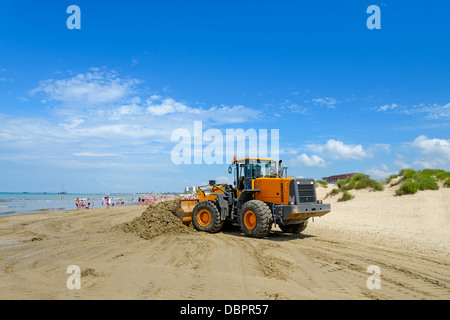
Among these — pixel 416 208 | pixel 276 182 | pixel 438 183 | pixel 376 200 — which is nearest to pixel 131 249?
pixel 276 182

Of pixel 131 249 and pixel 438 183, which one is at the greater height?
pixel 438 183

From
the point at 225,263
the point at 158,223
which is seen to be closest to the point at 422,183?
the point at 158,223

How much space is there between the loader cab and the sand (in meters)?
2.08

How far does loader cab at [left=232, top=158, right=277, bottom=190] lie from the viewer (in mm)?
12484

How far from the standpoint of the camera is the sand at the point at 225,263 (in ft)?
18.3

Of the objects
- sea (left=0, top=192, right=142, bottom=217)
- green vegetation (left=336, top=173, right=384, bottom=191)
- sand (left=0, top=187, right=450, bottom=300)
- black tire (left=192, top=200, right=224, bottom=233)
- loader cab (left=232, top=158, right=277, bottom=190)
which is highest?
loader cab (left=232, top=158, right=277, bottom=190)

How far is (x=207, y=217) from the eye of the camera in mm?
12867

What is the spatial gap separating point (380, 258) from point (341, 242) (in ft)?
8.76

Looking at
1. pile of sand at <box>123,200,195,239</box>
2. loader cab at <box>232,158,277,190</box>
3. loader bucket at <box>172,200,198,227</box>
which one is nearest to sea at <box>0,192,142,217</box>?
pile of sand at <box>123,200,195,239</box>

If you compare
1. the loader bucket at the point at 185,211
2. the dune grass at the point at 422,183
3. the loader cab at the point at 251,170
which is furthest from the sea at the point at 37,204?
the dune grass at the point at 422,183

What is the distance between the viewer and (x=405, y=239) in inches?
457

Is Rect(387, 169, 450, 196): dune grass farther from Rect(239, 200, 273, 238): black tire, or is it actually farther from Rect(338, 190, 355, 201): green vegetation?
Rect(239, 200, 273, 238): black tire

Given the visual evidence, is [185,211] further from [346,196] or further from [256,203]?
[346,196]

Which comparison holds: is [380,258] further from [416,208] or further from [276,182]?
[416,208]
